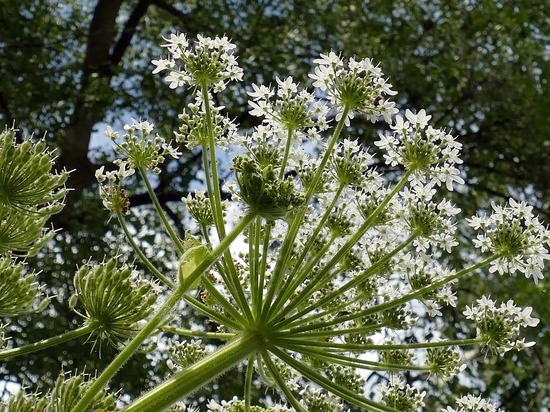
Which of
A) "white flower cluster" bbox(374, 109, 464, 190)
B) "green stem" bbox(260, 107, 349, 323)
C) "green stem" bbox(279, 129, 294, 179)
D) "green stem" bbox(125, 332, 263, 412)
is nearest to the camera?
"green stem" bbox(125, 332, 263, 412)

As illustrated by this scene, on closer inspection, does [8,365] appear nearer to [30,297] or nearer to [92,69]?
[92,69]

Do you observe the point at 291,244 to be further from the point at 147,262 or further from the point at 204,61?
the point at 204,61

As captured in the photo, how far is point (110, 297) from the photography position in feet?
8.44

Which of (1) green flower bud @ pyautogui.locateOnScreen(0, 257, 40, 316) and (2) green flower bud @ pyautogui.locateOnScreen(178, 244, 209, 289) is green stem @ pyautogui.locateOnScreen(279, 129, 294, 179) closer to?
(2) green flower bud @ pyautogui.locateOnScreen(178, 244, 209, 289)

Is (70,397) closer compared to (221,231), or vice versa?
(70,397)

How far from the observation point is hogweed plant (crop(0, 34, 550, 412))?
103 inches

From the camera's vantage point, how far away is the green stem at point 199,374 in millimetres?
2506

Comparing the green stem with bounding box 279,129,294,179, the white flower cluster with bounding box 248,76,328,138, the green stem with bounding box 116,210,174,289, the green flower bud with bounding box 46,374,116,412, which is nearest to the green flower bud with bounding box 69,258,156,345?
the green flower bud with bounding box 46,374,116,412

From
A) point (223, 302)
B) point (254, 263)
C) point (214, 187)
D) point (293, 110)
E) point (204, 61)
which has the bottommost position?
point (223, 302)

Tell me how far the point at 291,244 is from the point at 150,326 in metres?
1.02

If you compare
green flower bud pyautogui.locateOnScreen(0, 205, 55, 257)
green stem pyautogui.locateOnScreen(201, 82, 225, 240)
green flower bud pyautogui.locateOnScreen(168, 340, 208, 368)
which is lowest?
green flower bud pyautogui.locateOnScreen(0, 205, 55, 257)

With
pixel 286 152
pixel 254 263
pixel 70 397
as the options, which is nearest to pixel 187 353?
pixel 254 263

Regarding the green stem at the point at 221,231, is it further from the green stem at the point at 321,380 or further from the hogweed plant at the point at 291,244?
the green stem at the point at 321,380

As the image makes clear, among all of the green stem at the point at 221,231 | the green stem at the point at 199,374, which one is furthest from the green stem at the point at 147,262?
the green stem at the point at 199,374
